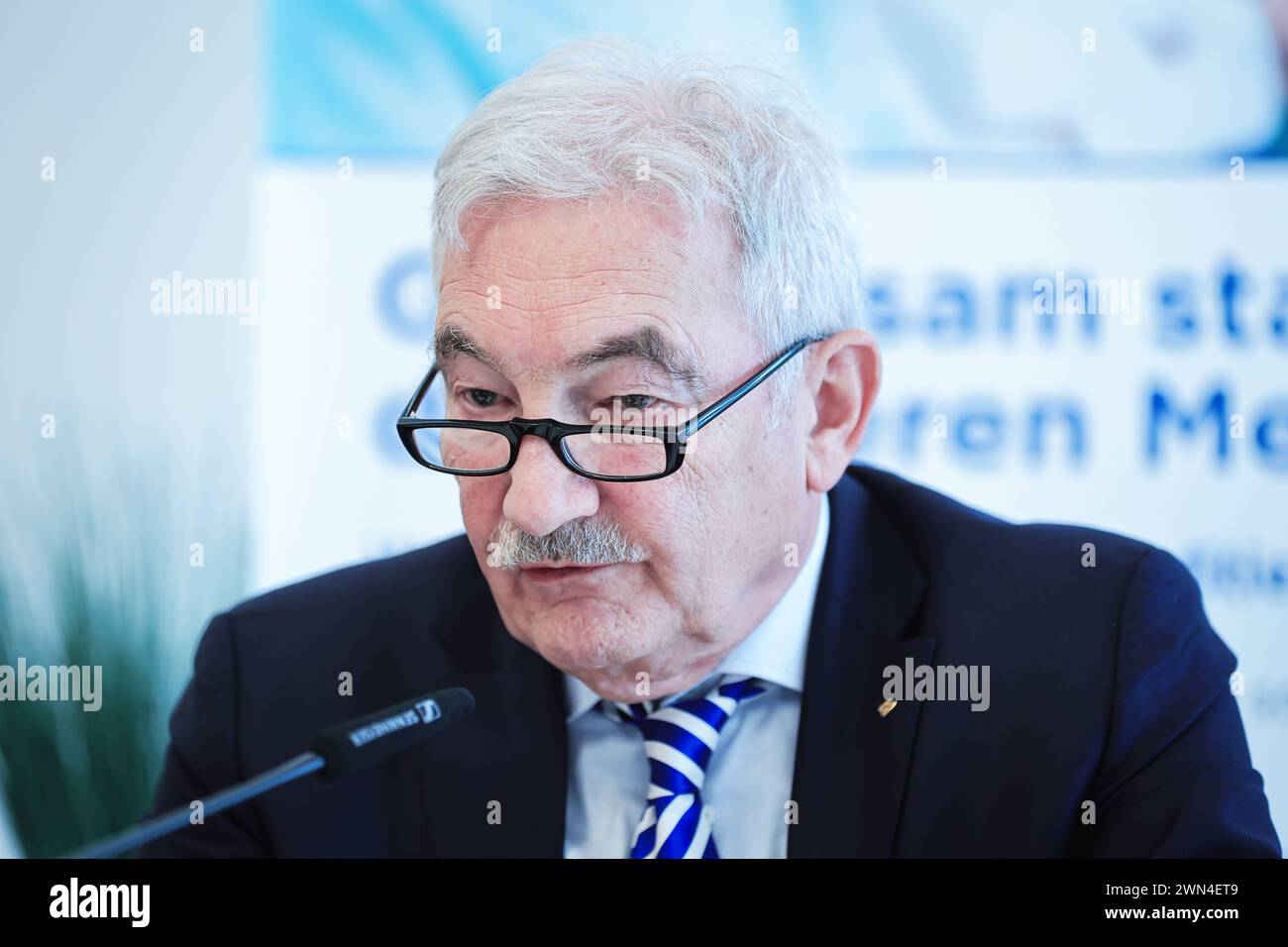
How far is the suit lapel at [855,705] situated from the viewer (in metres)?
1.31

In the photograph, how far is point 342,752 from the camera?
897 mm

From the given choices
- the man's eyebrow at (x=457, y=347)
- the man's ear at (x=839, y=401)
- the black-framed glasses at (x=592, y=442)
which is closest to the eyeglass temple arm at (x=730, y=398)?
the black-framed glasses at (x=592, y=442)

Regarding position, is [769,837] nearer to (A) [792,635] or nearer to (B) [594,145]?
(A) [792,635]

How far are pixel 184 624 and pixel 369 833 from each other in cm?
121

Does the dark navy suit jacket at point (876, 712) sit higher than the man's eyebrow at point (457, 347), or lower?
lower

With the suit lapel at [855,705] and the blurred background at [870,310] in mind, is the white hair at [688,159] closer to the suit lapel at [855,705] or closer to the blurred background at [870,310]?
the suit lapel at [855,705]

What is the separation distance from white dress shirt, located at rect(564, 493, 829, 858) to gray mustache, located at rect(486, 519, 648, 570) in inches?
10.8

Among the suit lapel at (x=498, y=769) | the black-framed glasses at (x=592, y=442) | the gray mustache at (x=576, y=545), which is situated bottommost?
the suit lapel at (x=498, y=769)

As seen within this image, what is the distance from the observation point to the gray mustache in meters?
1.19

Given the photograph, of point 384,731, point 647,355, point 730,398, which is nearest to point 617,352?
point 647,355

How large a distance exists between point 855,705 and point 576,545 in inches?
17.0

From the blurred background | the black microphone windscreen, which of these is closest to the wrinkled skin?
the black microphone windscreen

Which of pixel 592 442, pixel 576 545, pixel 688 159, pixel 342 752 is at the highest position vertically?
pixel 688 159

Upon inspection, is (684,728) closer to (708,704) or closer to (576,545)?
(708,704)
